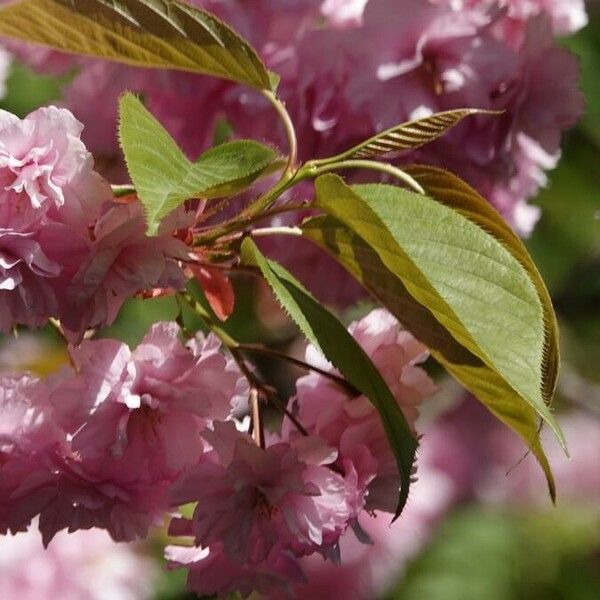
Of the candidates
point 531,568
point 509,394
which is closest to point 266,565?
point 509,394

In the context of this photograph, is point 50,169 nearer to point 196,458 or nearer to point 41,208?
point 41,208

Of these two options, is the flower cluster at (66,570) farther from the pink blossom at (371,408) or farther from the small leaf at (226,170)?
the small leaf at (226,170)

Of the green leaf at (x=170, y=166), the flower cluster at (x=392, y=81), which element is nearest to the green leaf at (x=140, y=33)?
the green leaf at (x=170, y=166)

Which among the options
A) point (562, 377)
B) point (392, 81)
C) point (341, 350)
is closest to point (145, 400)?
point (341, 350)

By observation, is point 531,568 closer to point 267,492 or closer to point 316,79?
point 316,79

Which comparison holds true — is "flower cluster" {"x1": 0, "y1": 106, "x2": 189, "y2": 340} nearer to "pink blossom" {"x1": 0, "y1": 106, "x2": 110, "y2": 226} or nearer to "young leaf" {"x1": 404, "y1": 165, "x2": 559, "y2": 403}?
"pink blossom" {"x1": 0, "y1": 106, "x2": 110, "y2": 226}

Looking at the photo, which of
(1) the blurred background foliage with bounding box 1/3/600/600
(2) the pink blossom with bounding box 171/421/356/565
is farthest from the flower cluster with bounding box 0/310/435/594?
(1) the blurred background foliage with bounding box 1/3/600/600

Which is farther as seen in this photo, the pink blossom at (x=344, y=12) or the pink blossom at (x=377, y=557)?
the pink blossom at (x=377, y=557)
